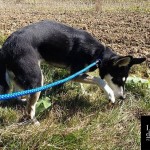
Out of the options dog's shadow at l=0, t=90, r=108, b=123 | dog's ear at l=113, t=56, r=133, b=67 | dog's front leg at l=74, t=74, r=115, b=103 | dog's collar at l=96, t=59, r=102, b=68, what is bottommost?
dog's shadow at l=0, t=90, r=108, b=123

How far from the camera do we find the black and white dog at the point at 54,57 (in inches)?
168

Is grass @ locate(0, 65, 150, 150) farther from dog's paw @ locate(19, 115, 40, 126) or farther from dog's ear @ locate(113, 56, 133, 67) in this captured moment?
dog's ear @ locate(113, 56, 133, 67)

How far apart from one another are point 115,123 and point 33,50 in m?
1.41

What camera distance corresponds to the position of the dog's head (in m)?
4.86

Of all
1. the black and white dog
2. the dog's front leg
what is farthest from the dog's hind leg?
the dog's front leg

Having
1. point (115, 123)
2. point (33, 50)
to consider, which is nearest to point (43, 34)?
point (33, 50)

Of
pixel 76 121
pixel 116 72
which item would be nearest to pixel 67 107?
pixel 76 121

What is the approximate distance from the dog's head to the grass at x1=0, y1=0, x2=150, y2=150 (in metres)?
0.19

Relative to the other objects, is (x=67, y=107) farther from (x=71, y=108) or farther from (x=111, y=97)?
(x=111, y=97)

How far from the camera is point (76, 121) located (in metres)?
4.18

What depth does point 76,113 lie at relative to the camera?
14.6 feet

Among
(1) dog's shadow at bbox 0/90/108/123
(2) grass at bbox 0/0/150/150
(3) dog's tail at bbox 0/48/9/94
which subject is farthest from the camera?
(1) dog's shadow at bbox 0/90/108/123

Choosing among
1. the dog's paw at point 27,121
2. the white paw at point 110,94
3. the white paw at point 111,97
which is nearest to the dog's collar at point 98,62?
the white paw at point 110,94

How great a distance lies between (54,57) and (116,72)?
3.08ft
